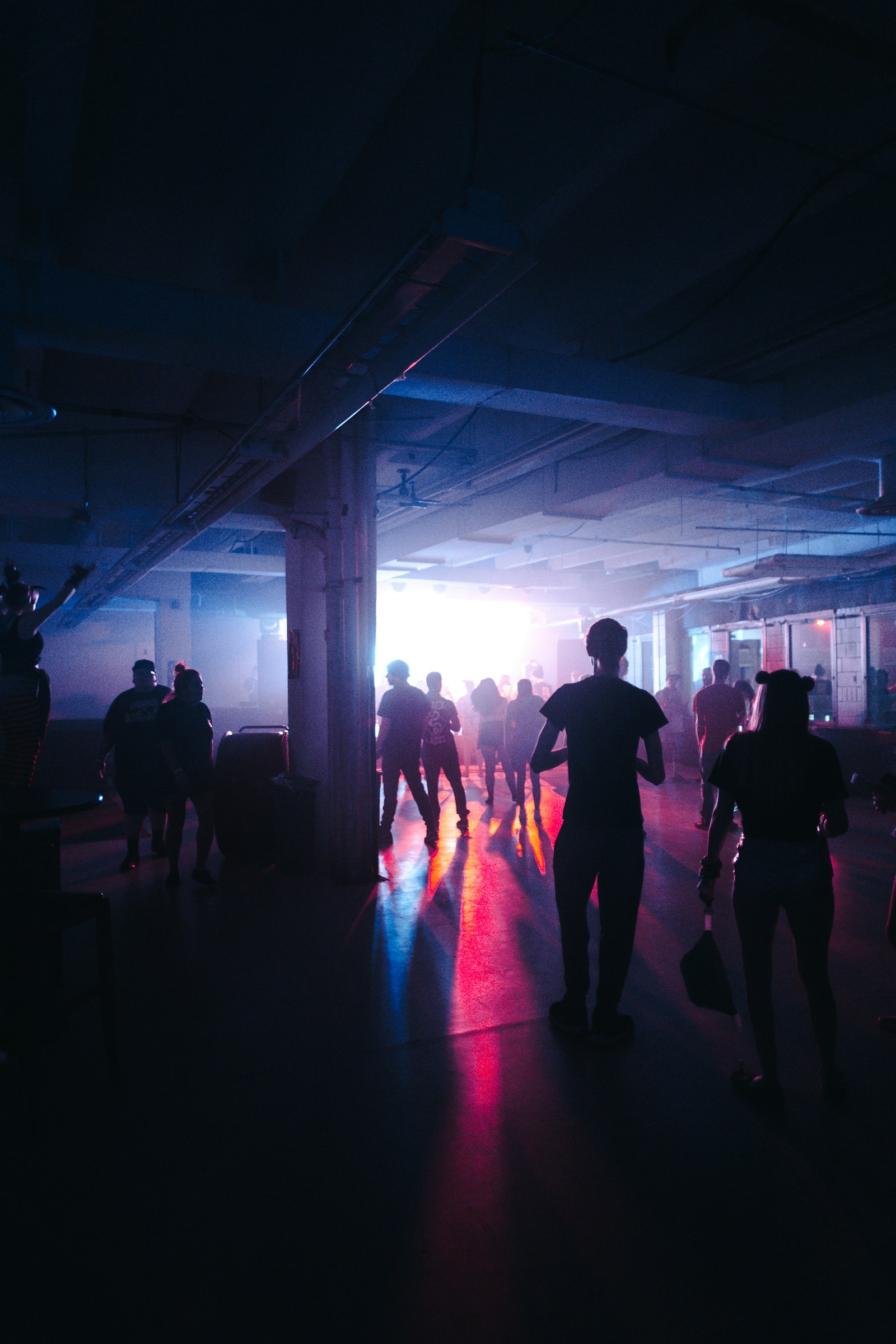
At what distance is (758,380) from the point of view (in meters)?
6.22

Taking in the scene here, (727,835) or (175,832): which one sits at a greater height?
(727,835)

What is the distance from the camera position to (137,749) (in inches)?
239

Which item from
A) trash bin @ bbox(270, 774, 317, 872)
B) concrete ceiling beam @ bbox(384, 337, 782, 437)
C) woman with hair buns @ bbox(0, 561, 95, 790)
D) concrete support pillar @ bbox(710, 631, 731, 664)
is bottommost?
trash bin @ bbox(270, 774, 317, 872)

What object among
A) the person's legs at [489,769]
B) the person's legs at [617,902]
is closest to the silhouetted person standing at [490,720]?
the person's legs at [489,769]

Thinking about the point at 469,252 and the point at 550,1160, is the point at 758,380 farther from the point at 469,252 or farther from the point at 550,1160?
the point at 550,1160

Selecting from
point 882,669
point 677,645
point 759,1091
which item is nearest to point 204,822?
point 759,1091

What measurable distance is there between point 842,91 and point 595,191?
4.08 feet

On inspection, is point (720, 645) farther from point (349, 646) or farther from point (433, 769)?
point (349, 646)

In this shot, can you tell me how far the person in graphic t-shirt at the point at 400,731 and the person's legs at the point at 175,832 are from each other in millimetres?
1689

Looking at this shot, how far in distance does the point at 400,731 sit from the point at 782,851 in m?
4.38

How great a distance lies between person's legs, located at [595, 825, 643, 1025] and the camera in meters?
3.06

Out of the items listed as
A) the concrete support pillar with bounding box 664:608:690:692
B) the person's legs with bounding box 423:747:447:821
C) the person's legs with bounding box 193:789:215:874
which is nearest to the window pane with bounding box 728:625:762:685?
the concrete support pillar with bounding box 664:608:690:692

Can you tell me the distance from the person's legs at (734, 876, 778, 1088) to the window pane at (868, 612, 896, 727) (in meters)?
12.5

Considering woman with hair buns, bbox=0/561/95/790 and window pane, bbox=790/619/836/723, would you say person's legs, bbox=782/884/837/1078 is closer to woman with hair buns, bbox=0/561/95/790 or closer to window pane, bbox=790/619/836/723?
woman with hair buns, bbox=0/561/95/790
